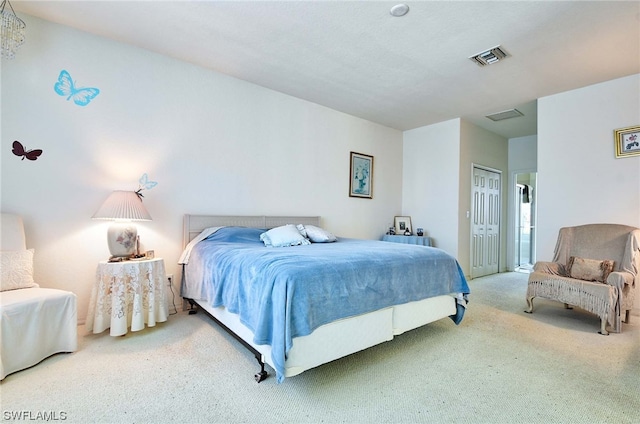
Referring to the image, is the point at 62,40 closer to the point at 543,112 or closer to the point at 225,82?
the point at 225,82

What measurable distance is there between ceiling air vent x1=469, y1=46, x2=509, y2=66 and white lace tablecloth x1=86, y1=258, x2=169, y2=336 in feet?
11.8

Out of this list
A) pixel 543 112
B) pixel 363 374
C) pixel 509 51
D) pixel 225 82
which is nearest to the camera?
pixel 363 374

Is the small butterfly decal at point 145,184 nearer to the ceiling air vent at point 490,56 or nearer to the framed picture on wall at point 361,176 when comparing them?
the framed picture on wall at point 361,176

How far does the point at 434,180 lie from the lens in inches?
198

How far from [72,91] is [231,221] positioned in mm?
1844

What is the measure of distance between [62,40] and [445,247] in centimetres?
528

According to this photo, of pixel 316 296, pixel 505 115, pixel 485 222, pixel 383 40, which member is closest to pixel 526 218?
pixel 485 222

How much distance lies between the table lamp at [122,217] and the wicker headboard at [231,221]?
58cm

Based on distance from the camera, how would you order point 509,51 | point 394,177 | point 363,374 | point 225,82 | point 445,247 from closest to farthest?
point 363,374 < point 509,51 < point 225,82 < point 445,247 < point 394,177

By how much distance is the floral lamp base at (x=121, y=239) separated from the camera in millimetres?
2502

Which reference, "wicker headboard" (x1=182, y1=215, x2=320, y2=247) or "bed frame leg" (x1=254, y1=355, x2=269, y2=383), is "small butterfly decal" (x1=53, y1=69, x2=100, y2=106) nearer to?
"wicker headboard" (x1=182, y1=215, x2=320, y2=247)

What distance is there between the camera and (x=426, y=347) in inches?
92.4

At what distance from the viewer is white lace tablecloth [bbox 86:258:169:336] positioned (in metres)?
2.33

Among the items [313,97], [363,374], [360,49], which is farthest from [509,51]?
[363,374]
